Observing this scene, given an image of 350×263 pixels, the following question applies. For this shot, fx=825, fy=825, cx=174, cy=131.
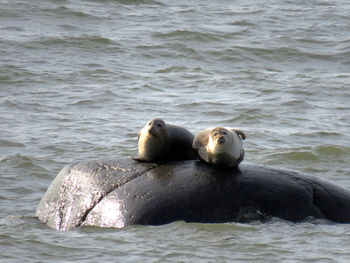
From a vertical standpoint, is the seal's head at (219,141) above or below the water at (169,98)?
above

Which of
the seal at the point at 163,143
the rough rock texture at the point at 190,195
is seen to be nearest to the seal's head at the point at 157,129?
the seal at the point at 163,143

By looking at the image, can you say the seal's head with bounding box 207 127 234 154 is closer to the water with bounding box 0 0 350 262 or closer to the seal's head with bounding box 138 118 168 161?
the seal's head with bounding box 138 118 168 161

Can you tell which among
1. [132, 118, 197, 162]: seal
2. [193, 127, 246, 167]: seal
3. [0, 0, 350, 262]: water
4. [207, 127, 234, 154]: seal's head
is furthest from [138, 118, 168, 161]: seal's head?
[0, 0, 350, 262]: water

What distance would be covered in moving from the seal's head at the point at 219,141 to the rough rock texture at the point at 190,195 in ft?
0.58

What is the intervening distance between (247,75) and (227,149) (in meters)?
9.60

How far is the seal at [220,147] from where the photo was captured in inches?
270

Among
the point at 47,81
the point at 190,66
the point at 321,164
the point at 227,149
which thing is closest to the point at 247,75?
the point at 190,66

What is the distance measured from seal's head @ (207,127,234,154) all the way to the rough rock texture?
0.18 meters

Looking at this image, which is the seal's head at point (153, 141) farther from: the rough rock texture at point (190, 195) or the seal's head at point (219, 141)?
the seal's head at point (219, 141)

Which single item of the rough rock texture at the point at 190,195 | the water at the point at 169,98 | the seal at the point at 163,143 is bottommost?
the water at the point at 169,98

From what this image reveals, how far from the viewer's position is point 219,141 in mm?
6801

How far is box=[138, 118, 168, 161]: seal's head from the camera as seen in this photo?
7117 mm

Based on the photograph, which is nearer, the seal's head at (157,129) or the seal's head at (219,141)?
the seal's head at (219,141)

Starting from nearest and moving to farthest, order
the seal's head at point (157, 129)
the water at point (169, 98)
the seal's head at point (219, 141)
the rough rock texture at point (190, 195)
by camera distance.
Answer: the water at point (169, 98), the rough rock texture at point (190, 195), the seal's head at point (219, 141), the seal's head at point (157, 129)
